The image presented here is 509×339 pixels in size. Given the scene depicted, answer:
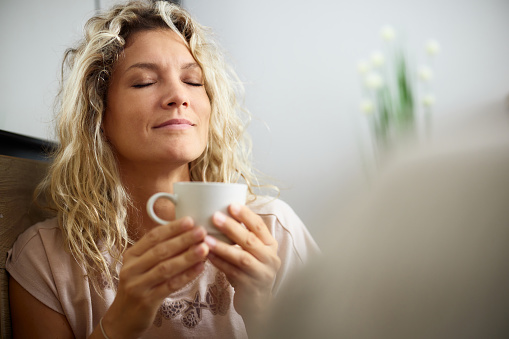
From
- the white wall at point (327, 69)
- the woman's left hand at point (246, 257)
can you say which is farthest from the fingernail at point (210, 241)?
the white wall at point (327, 69)

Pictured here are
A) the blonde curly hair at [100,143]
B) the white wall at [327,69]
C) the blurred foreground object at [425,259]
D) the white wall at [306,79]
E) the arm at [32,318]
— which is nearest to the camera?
the blurred foreground object at [425,259]

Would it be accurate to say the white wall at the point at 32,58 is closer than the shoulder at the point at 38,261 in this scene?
No

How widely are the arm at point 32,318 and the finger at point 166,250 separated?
0.42m

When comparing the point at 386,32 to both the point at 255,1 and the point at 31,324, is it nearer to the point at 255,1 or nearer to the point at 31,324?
the point at 255,1

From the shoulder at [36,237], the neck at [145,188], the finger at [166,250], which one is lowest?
the finger at [166,250]

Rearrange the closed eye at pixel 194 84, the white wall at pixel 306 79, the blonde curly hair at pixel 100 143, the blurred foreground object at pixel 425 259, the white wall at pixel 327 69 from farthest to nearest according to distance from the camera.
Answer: the white wall at pixel 306 79, the white wall at pixel 327 69, the closed eye at pixel 194 84, the blonde curly hair at pixel 100 143, the blurred foreground object at pixel 425 259

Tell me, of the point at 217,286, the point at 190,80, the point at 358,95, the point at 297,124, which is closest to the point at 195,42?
the point at 190,80

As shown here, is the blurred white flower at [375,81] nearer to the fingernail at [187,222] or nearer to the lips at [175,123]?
the lips at [175,123]

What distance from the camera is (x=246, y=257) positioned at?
24.8 inches

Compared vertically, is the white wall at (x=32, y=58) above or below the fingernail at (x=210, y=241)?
above

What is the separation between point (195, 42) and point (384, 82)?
31.7 inches

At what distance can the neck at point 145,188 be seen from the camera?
3.57 ft

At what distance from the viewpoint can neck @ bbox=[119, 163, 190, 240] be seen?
42.9 inches

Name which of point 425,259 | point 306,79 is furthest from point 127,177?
point 306,79
